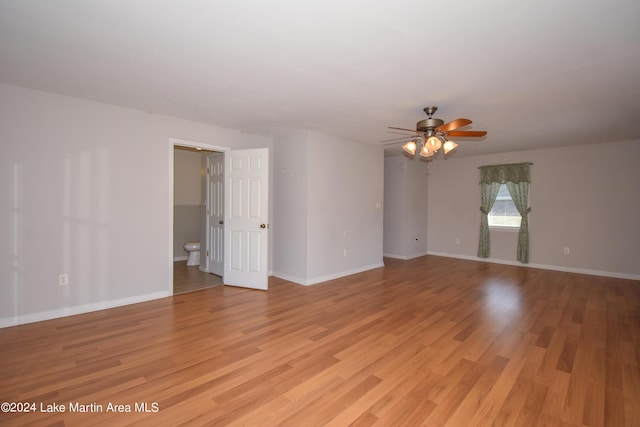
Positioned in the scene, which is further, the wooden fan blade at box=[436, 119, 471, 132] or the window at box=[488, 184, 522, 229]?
the window at box=[488, 184, 522, 229]

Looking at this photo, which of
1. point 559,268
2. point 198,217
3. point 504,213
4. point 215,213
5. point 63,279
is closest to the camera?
point 63,279

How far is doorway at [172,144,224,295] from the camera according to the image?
4980mm

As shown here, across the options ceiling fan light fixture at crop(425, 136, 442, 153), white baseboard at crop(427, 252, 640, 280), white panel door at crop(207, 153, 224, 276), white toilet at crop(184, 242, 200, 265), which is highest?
ceiling fan light fixture at crop(425, 136, 442, 153)

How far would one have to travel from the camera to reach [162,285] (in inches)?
160

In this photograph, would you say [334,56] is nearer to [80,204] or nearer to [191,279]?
[80,204]

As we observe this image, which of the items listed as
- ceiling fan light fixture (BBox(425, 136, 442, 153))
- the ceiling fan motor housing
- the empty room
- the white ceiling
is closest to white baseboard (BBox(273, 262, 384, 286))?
the empty room

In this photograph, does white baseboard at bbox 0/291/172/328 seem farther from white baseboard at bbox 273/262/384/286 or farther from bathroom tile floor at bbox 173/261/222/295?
white baseboard at bbox 273/262/384/286

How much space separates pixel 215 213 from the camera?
16.9 ft

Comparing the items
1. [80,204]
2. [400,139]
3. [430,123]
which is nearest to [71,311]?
[80,204]

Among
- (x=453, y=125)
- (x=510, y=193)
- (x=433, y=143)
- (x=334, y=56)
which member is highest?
(x=334, y=56)

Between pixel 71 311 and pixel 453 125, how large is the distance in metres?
4.71

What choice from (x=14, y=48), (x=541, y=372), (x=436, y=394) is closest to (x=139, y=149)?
(x=14, y=48)

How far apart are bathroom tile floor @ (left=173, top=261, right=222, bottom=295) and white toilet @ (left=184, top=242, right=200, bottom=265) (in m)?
0.23

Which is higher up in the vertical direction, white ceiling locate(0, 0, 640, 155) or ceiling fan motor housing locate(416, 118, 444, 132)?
white ceiling locate(0, 0, 640, 155)
